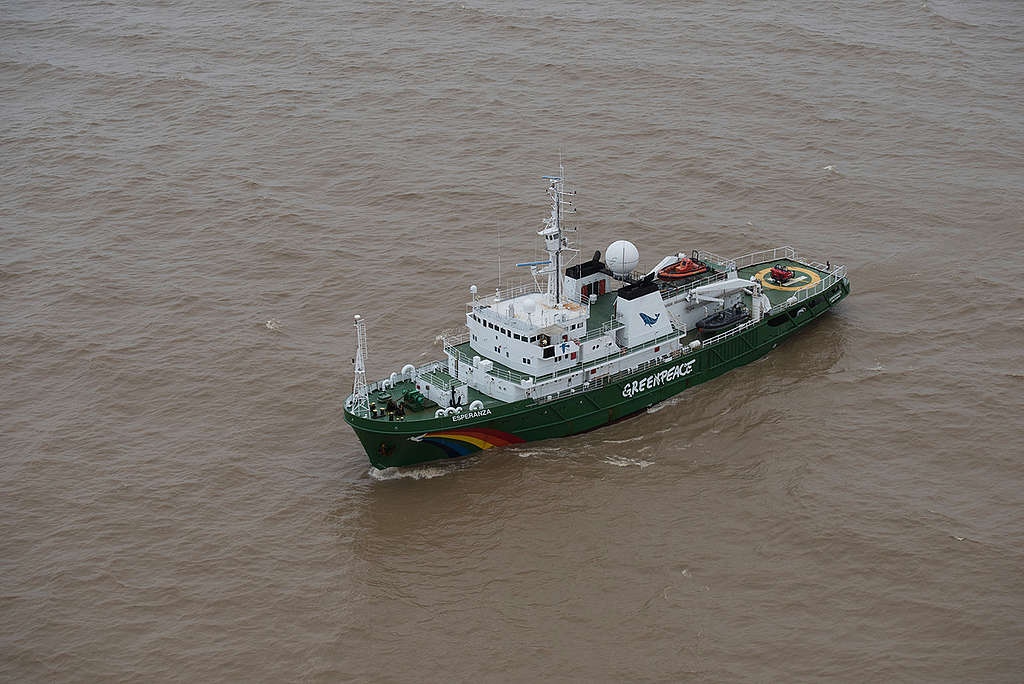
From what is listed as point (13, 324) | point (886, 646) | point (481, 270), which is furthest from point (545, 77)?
point (886, 646)

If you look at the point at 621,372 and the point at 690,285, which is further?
the point at 690,285

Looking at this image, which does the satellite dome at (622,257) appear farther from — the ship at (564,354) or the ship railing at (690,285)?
the ship railing at (690,285)

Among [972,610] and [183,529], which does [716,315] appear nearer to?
[972,610]

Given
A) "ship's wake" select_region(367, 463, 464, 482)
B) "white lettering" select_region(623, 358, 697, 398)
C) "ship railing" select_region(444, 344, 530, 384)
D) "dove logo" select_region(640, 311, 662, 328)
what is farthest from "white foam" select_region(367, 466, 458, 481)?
"dove logo" select_region(640, 311, 662, 328)

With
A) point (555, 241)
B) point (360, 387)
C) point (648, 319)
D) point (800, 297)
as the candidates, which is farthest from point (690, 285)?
point (360, 387)

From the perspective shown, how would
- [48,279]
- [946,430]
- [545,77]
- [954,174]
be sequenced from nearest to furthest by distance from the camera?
[946,430] < [48,279] < [954,174] < [545,77]

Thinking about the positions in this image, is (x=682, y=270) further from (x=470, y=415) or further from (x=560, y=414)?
(x=470, y=415)

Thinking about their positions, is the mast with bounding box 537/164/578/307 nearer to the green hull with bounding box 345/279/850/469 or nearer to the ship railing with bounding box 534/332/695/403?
the ship railing with bounding box 534/332/695/403
